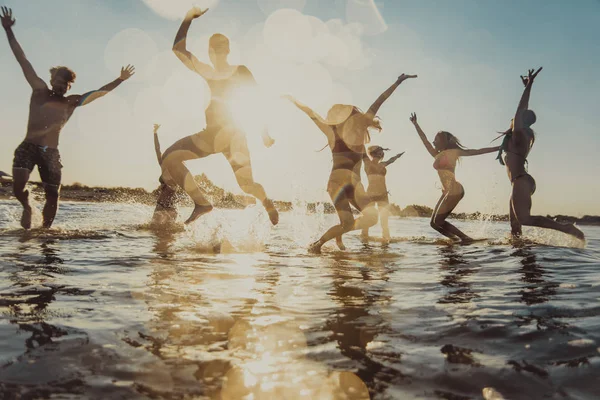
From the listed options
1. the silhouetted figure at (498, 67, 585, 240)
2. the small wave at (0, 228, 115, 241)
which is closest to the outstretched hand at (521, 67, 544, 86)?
the silhouetted figure at (498, 67, 585, 240)

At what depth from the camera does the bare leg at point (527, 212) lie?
7395 mm

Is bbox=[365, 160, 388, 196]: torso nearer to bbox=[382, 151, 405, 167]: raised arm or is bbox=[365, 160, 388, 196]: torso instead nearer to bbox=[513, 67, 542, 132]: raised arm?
bbox=[382, 151, 405, 167]: raised arm

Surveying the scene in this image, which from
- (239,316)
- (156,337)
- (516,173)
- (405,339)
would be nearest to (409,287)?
(405,339)

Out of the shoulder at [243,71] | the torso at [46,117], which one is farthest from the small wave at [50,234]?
the shoulder at [243,71]

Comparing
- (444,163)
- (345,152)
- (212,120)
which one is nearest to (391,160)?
(444,163)

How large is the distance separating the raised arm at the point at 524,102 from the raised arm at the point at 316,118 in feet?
11.7

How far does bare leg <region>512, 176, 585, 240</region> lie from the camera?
7395 millimetres

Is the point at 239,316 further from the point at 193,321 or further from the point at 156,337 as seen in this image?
the point at 156,337

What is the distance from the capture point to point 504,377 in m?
1.87

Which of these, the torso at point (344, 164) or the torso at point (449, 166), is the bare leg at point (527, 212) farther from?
the torso at point (344, 164)

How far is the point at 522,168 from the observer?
7.72 meters

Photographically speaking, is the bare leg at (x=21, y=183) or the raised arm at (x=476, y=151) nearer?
the bare leg at (x=21, y=183)

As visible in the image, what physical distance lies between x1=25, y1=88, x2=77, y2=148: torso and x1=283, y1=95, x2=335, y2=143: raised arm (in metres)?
4.12

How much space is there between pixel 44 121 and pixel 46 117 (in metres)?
0.08
